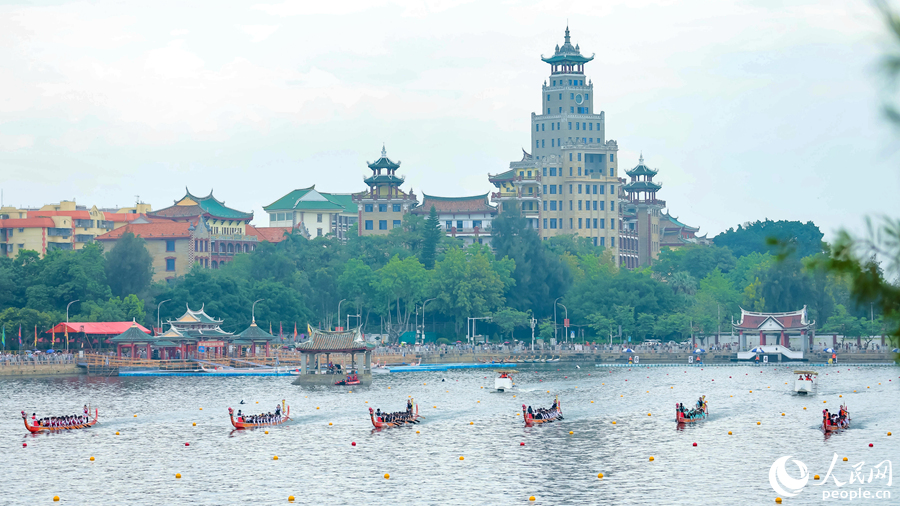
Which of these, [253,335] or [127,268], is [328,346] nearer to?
[253,335]

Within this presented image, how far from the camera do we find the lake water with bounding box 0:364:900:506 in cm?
5009

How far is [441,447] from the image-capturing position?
64.4 metres

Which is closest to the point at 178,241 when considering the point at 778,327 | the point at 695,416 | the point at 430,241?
the point at 430,241

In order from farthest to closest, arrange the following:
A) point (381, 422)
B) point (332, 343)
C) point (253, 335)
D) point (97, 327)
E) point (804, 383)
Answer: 1. point (253, 335)
2. point (97, 327)
3. point (332, 343)
4. point (804, 383)
5. point (381, 422)

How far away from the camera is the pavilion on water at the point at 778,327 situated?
14350cm

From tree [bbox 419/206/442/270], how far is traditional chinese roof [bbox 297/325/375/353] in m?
62.6

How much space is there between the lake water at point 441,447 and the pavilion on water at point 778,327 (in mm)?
37391

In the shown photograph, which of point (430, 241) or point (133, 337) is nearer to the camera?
point (133, 337)

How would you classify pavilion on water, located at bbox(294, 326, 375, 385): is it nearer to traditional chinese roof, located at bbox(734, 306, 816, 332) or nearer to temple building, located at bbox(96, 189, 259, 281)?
traditional chinese roof, located at bbox(734, 306, 816, 332)

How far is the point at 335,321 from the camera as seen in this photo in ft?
515

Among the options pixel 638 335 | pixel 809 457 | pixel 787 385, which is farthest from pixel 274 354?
pixel 809 457

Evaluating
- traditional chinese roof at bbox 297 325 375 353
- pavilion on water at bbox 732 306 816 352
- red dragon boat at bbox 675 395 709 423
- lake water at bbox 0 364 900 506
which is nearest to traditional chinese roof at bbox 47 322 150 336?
lake water at bbox 0 364 900 506

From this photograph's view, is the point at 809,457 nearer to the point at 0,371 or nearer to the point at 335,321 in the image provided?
the point at 0,371

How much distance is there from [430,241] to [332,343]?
65436 mm
